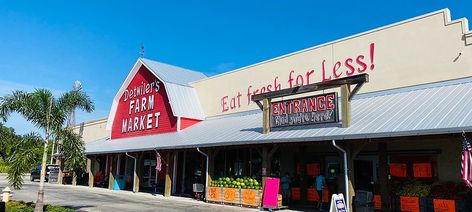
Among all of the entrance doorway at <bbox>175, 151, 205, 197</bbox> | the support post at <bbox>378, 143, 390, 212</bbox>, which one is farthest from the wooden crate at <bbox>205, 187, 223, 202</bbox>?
the support post at <bbox>378, 143, 390, 212</bbox>

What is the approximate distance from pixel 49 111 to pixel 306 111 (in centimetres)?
932

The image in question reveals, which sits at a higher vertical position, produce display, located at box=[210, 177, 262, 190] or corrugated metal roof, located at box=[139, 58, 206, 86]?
corrugated metal roof, located at box=[139, 58, 206, 86]

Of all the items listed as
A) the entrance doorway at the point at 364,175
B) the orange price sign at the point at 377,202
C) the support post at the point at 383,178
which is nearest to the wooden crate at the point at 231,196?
the entrance doorway at the point at 364,175

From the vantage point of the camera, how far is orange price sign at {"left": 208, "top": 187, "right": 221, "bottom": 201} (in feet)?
58.3

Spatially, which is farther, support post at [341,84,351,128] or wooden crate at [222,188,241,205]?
wooden crate at [222,188,241,205]

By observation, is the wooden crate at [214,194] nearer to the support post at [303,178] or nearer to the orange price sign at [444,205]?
the support post at [303,178]

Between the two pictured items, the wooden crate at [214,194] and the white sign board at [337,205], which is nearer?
the white sign board at [337,205]

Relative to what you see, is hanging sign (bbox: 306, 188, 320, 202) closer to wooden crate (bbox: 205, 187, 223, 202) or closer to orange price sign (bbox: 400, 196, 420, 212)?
wooden crate (bbox: 205, 187, 223, 202)

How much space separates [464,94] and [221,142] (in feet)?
29.7

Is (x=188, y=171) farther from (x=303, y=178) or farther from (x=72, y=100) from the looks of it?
(x=72, y=100)

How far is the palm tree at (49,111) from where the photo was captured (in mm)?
13906

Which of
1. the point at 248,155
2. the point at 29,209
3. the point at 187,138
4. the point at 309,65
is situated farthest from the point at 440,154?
the point at 29,209

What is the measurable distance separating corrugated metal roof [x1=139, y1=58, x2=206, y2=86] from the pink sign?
13.3 m

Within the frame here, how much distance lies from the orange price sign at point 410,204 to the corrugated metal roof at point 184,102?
1458cm
